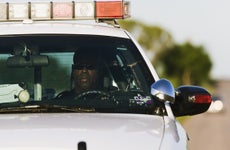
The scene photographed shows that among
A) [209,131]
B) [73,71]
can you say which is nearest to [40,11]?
[73,71]

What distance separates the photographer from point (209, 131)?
204 feet

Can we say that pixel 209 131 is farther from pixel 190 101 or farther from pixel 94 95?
pixel 94 95

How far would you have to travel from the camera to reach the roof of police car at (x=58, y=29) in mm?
6828

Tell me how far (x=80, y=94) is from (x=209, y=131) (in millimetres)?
56246

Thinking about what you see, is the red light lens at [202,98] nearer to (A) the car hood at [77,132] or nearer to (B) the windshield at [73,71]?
(B) the windshield at [73,71]

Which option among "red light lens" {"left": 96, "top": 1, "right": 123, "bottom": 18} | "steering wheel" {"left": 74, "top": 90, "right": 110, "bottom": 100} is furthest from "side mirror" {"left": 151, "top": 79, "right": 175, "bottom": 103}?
"red light lens" {"left": 96, "top": 1, "right": 123, "bottom": 18}

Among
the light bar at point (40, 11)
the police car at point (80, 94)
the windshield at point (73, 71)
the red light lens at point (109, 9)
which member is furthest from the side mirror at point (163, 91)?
the light bar at point (40, 11)

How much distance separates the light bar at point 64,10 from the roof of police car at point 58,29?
18 cm

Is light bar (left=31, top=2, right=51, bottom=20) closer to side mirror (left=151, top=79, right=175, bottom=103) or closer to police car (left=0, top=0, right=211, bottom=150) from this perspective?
police car (left=0, top=0, right=211, bottom=150)

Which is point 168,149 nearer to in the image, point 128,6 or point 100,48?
point 100,48

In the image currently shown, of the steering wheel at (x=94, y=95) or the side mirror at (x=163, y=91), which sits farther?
the steering wheel at (x=94, y=95)

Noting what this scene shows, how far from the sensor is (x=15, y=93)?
6305mm

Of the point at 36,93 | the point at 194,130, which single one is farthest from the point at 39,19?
the point at 194,130

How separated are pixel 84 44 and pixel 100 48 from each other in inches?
4.3
